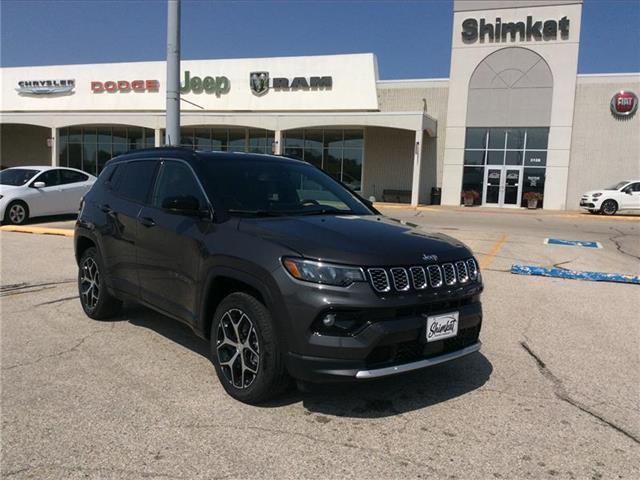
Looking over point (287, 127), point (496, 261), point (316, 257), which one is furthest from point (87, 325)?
point (287, 127)

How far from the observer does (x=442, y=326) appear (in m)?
3.63

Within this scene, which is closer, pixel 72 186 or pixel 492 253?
pixel 492 253

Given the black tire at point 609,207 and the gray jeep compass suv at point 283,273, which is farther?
the black tire at point 609,207

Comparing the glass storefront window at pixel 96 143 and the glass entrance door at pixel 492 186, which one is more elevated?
the glass storefront window at pixel 96 143

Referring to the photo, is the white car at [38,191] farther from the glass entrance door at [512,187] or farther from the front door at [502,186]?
the glass entrance door at [512,187]

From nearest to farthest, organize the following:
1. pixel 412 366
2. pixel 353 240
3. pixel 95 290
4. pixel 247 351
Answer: pixel 412 366 → pixel 353 240 → pixel 247 351 → pixel 95 290

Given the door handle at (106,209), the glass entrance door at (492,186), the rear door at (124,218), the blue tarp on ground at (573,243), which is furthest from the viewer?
the glass entrance door at (492,186)

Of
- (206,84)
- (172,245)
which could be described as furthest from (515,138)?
Answer: (172,245)

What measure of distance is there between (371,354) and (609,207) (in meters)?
25.8

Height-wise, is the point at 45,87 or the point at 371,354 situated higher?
the point at 45,87

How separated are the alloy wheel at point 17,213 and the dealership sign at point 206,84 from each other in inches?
831

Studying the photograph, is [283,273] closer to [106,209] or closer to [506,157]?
[106,209]

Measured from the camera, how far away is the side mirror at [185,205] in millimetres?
4133

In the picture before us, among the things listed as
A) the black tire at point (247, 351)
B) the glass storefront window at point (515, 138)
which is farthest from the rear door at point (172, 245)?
the glass storefront window at point (515, 138)
